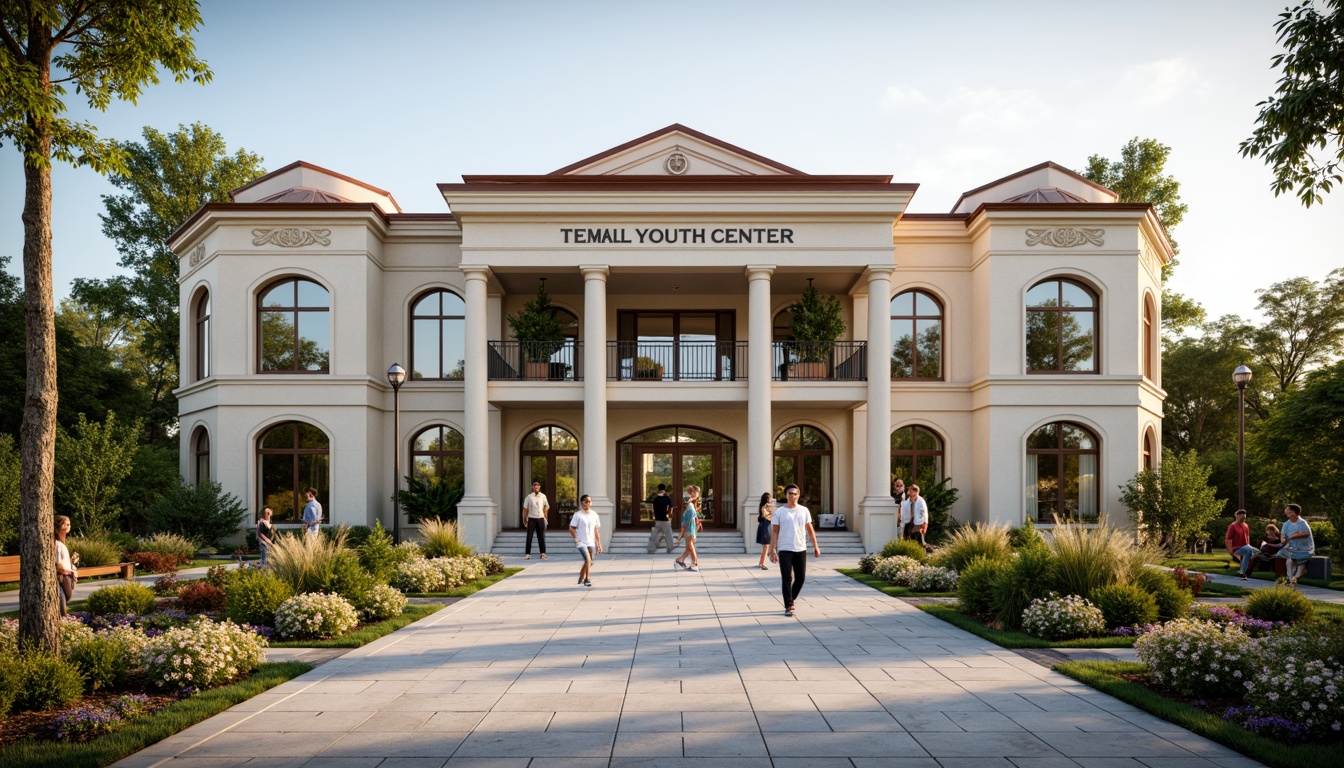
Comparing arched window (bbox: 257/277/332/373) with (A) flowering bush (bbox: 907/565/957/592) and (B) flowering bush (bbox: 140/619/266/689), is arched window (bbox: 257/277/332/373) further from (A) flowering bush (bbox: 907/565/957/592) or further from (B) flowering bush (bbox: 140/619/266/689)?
(B) flowering bush (bbox: 140/619/266/689)

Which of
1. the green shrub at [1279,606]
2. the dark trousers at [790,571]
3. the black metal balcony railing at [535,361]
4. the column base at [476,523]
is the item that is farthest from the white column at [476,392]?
the green shrub at [1279,606]

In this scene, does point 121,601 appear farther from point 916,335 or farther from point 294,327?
point 916,335

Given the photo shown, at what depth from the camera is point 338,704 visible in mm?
7176

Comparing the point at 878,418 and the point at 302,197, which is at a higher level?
the point at 302,197

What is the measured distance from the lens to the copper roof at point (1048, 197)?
25028mm

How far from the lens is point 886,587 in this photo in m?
15.6

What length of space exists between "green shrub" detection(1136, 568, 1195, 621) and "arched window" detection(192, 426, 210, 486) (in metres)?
23.3

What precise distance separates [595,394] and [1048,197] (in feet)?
44.5

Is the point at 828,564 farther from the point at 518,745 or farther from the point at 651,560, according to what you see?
the point at 518,745

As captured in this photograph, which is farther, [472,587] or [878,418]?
[878,418]

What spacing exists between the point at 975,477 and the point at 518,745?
70.7 ft

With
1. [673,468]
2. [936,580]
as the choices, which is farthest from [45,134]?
[673,468]

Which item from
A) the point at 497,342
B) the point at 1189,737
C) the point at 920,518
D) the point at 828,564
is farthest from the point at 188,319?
the point at 1189,737

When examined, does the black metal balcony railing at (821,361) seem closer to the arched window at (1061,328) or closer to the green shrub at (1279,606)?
the arched window at (1061,328)
